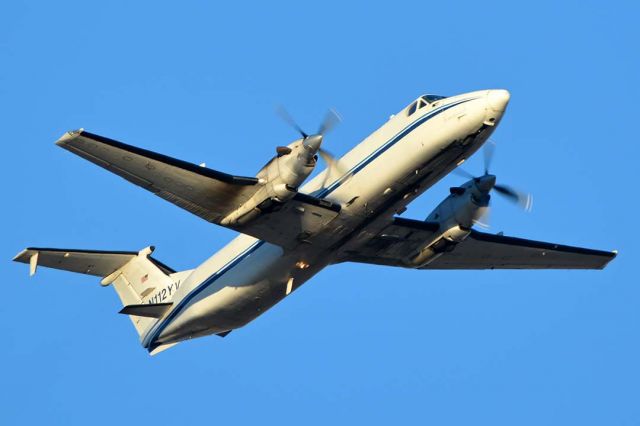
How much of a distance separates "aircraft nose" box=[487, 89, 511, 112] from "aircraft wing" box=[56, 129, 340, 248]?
14.0 feet

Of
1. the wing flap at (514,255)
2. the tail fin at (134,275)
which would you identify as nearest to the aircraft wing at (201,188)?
the tail fin at (134,275)

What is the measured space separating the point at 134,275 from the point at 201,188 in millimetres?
8231

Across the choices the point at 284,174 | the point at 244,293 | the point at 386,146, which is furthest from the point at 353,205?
the point at 244,293

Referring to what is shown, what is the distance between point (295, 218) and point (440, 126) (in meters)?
3.99

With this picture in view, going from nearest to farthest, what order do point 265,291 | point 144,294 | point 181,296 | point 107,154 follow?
point 107,154, point 265,291, point 181,296, point 144,294

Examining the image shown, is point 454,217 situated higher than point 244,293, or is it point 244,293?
point 244,293

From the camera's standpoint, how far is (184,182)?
25328mm

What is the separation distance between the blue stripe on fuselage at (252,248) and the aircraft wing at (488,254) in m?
2.87

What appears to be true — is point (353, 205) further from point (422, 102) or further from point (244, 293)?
point (244, 293)

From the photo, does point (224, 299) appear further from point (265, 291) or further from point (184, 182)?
point (184, 182)

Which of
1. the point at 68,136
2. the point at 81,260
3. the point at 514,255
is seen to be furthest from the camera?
the point at 514,255

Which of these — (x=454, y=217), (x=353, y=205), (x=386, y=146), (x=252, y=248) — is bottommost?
(x=454, y=217)

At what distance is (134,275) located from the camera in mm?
32875

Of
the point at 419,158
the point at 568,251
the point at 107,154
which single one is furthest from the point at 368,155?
the point at 568,251
